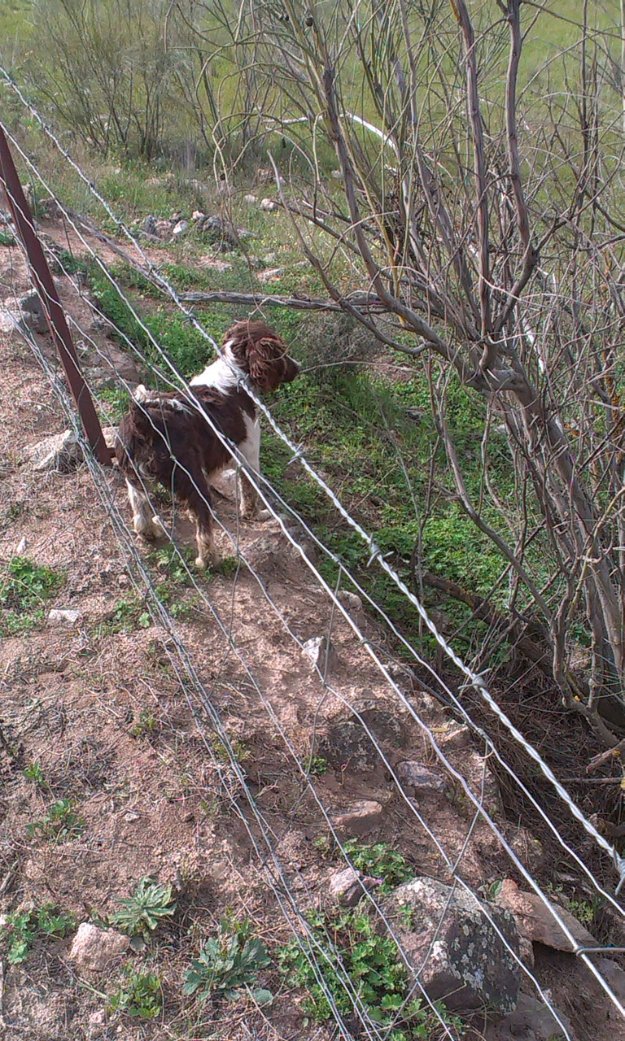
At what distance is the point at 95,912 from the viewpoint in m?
2.60

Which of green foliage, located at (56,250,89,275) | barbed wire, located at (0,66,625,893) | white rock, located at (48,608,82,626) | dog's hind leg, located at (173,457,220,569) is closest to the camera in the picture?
barbed wire, located at (0,66,625,893)

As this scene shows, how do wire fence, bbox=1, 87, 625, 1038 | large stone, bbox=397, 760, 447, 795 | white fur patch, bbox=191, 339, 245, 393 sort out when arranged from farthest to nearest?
1. white fur patch, bbox=191, 339, 245, 393
2. large stone, bbox=397, 760, 447, 795
3. wire fence, bbox=1, 87, 625, 1038

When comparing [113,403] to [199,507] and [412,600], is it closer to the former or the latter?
[199,507]

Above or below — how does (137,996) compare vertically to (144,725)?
below

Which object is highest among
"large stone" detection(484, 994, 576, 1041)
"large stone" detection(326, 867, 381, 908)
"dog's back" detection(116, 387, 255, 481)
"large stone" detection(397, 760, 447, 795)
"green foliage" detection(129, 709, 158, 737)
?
"dog's back" detection(116, 387, 255, 481)

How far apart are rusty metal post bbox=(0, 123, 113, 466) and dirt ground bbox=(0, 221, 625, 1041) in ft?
1.23

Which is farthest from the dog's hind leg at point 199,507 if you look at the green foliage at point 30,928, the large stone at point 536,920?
the large stone at point 536,920

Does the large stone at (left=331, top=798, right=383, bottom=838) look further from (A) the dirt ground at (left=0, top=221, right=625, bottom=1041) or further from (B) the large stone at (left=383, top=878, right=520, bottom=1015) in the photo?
(B) the large stone at (left=383, top=878, right=520, bottom=1015)

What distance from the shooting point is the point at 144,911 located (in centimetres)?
260

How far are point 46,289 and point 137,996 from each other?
3053 mm

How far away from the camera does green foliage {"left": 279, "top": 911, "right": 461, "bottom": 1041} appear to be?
2.48m

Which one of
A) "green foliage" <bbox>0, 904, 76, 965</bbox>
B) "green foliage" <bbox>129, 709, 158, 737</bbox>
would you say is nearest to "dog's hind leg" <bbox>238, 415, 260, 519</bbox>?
"green foliage" <bbox>129, 709, 158, 737</bbox>

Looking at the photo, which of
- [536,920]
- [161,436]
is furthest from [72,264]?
[536,920]

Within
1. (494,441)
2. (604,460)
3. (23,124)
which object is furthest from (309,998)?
(23,124)
